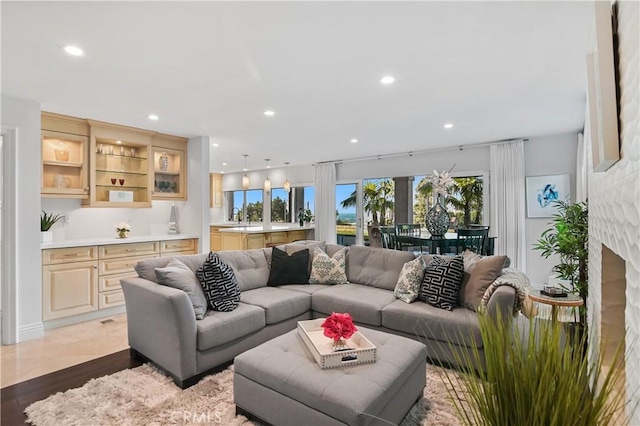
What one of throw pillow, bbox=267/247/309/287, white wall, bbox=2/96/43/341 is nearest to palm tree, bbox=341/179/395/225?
throw pillow, bbox=267/247/309/287

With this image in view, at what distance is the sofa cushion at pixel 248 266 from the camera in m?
3.53

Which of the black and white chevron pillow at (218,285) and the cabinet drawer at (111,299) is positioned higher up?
the black and white chevron pillow at (218,285)

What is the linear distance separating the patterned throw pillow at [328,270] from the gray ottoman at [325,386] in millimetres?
1576

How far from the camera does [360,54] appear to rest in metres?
2.50

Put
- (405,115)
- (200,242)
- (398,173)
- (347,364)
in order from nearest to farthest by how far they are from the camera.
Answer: (347,364)
(405,115)
(200,242)
(398,173)

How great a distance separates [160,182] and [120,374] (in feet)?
10.8

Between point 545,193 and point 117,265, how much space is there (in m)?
6.35

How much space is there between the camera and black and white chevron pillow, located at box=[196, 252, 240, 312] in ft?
9.42

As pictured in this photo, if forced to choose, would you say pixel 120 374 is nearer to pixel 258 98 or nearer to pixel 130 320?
pixel 130 320

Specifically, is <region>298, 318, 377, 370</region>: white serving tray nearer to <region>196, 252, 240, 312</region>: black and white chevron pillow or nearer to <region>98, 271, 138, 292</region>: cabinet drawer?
<region>196, 252, 240, 312</region>: black and white chevron pillow

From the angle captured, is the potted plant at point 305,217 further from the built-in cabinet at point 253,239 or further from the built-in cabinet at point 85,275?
the built-in cabinet at point 85,275

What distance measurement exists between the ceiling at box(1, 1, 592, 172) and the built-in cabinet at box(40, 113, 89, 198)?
282 mm

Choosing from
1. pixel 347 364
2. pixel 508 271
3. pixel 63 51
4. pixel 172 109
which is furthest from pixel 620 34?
pixel 172 109

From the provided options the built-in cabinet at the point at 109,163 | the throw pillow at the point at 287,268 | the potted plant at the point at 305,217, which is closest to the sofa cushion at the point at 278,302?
the throw pillow at the point at 287,268
